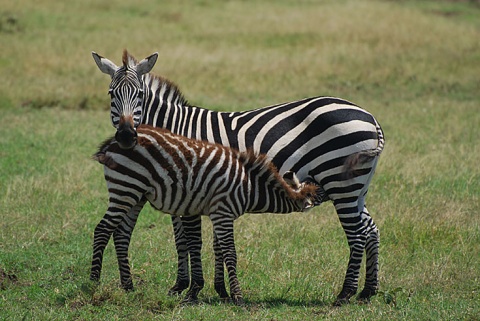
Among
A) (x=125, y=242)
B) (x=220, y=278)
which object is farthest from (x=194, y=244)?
(x=125, y=242)

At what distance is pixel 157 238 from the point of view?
30.2 feet

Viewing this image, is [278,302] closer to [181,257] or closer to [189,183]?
[181,257]

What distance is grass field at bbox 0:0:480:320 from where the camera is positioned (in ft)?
23.6

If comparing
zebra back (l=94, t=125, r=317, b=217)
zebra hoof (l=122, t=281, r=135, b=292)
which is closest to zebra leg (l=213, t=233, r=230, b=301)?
zebra back (l=94, t=125, r=317, b=217)

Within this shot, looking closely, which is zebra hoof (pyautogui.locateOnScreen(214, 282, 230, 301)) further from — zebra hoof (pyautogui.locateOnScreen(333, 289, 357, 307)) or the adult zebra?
zebra hoof (pyautogui.locateOnScreen(333, 289, 357, 307))

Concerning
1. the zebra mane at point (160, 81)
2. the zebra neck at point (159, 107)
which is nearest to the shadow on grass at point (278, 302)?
the zebra neck at point (159, 107)

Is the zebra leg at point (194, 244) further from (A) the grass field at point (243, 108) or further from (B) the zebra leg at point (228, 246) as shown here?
(B) the zebra leg at point (228, 246)

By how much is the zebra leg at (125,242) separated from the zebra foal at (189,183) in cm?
25

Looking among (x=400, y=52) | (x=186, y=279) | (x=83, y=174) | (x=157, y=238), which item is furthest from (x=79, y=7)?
(x=186, y=279)

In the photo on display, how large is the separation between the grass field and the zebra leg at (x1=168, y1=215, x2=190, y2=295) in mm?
272

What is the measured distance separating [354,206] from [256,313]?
5.04ft

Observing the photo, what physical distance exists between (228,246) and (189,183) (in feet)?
2.30

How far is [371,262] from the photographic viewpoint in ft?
25.2

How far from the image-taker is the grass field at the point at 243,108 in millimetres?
7207
